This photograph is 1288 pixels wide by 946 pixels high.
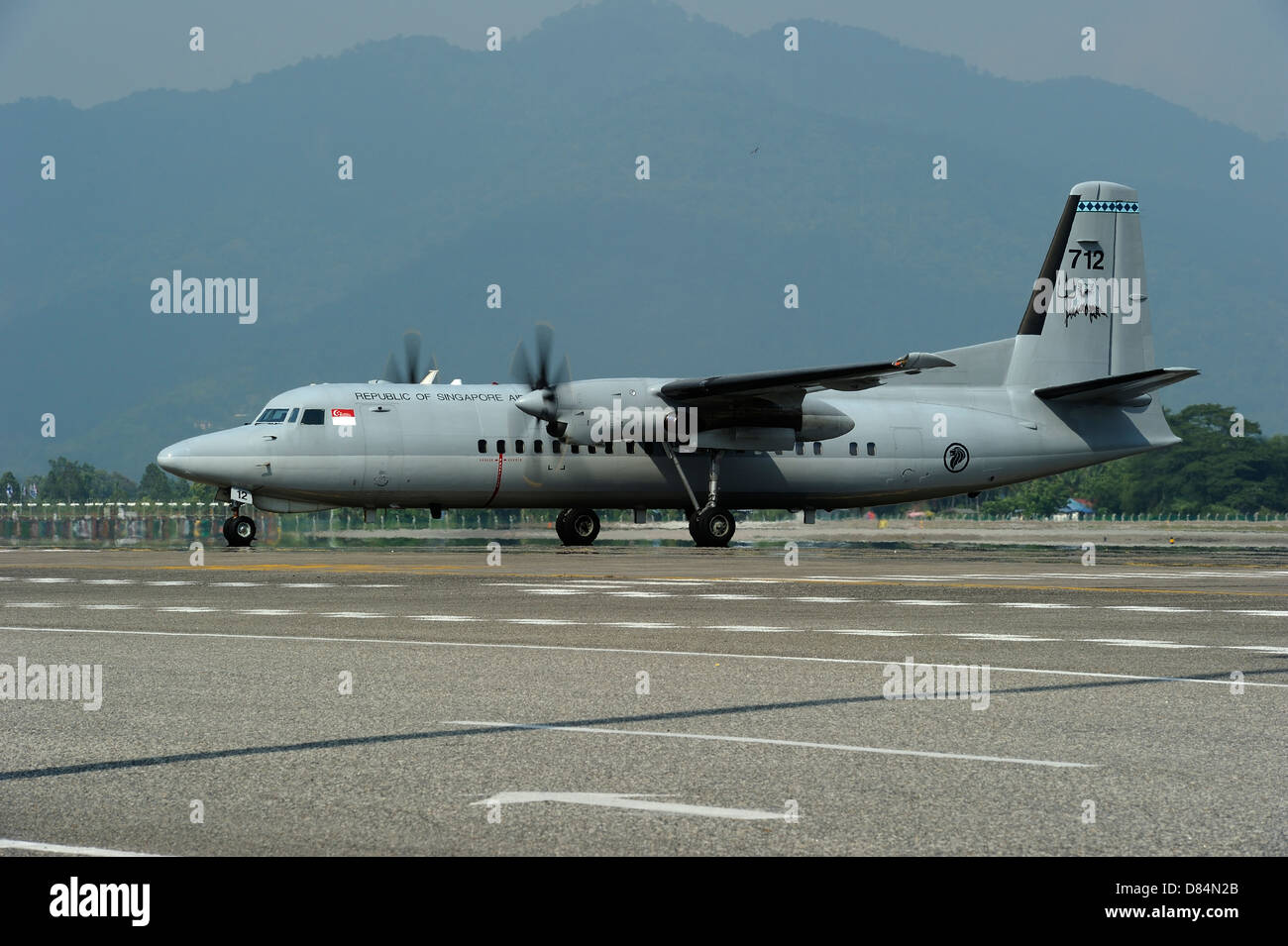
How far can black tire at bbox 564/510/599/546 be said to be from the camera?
39.4 meters

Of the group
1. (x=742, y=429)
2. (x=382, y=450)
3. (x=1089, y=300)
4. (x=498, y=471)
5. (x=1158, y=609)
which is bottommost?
(x=1158, y=609)

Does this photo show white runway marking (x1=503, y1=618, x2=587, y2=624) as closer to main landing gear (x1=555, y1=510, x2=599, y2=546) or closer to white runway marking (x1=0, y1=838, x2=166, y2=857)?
white runway marking (x1=0, y1=838, x2=166, y2=857)

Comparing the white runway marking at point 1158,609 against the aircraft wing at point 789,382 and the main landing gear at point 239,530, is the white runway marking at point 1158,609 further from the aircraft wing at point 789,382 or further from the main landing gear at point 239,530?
the main landing gear at point 239,530

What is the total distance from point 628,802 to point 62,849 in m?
2.46

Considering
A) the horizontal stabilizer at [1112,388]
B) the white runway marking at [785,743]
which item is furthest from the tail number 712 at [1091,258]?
the white runway marking at [785,743]

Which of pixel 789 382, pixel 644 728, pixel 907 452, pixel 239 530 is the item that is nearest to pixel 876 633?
pixel 644 728

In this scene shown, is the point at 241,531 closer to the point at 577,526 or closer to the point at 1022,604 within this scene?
the point at 577,526

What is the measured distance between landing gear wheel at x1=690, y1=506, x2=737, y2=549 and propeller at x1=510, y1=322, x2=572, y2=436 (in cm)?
441

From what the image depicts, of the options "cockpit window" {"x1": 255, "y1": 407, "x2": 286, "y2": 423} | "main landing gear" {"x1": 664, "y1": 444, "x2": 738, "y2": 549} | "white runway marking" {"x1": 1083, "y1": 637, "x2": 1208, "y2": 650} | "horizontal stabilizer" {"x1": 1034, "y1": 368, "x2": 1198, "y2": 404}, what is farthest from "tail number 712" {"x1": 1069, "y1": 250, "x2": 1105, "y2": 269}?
"white runway marking" {"x1": 1083, "y1": 637, "x2": 1208, "y2": 650}

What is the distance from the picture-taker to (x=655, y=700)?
10.4 meters

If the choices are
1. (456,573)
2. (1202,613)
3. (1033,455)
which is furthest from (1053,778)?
(1033,455)

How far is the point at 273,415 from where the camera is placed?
35562 millimetres

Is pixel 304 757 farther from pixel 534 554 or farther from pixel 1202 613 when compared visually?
pixel 534 554

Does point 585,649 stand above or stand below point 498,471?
below
